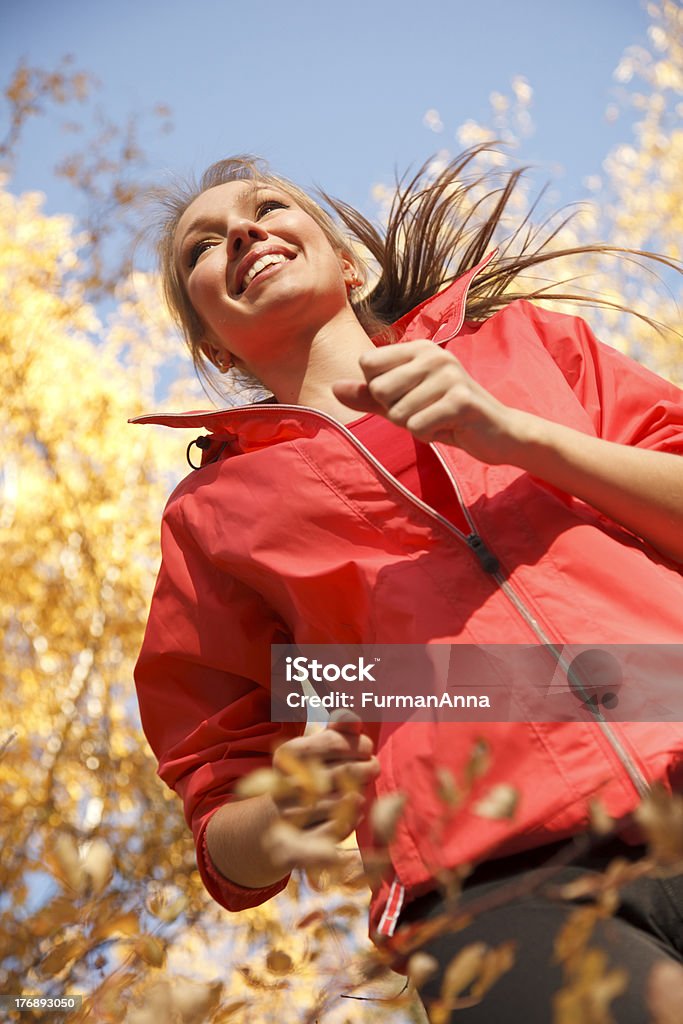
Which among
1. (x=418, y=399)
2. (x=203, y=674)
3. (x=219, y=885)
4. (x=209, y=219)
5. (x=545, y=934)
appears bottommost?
(x=219, y=885)

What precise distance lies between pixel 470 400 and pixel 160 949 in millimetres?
649

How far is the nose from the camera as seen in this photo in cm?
165

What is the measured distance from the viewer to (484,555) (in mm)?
1179

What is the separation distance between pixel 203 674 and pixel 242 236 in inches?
30.2

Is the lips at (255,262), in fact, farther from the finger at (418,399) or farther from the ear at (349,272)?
the finger at (418,399)

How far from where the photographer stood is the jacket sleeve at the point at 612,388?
142 centimetres

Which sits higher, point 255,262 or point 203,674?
point 255,262

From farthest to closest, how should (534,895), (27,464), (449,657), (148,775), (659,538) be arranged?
(27,464) < (148,775) < (659,538) < (449,657) < (534,895)

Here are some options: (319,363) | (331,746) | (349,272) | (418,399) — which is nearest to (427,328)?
(319,363)

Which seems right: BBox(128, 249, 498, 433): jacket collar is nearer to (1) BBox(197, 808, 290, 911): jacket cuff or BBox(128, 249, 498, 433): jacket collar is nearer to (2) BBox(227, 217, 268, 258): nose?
(2) BBox(227, 217, 268, 258): nose

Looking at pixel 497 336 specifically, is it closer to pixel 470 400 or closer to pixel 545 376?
pixel 545 376

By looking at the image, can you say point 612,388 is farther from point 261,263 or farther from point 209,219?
point 209,219

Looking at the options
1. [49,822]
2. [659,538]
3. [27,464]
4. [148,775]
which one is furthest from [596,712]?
[27,464]

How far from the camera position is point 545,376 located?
1.43m
